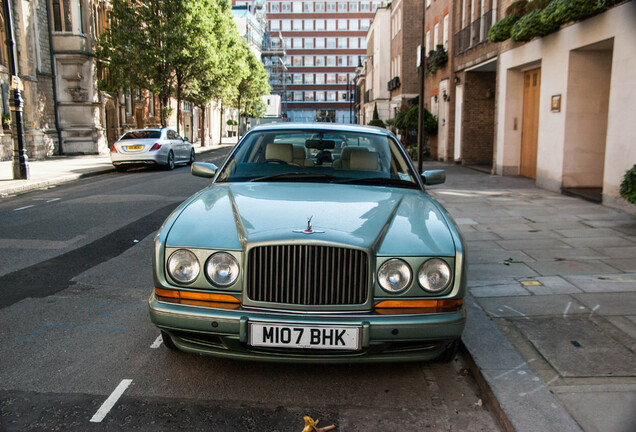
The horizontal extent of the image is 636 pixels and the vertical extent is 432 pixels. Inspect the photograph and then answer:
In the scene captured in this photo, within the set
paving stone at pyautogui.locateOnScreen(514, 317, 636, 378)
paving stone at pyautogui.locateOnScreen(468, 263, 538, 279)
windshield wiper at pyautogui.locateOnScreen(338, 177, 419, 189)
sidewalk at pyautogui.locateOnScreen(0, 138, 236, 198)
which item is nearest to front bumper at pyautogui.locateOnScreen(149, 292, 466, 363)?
paving stone at pyautogui.locateOnScreen(514, 317, 636, 378)

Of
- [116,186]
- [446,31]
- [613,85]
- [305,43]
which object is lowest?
[116,186]

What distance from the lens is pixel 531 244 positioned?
7332 millimetres

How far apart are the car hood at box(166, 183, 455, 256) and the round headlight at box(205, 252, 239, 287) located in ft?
0.22

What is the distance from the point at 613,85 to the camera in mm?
10297

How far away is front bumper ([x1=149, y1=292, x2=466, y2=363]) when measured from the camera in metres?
3.05

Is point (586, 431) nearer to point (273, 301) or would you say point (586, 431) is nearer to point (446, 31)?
point (273, 301)

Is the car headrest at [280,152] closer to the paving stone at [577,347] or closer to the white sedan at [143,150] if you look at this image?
the paving stone at [577,347]

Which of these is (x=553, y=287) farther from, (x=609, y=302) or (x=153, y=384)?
(x=153, y=384)

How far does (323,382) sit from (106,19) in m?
35.6

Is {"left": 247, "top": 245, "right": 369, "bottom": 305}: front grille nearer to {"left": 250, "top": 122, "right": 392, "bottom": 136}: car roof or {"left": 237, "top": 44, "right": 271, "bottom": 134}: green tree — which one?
{"left": 250, "top": 122, "right": 392, "bottom": 136}: car roof

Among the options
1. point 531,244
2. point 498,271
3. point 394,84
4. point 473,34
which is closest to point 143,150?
point 473,34

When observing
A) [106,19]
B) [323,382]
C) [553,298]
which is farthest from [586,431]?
[106,19]

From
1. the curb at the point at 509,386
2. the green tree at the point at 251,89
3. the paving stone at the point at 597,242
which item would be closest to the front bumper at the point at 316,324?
the curb at the point at 509,386

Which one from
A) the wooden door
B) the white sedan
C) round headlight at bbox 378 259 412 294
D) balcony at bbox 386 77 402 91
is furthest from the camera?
balcony at bbox 386 77 402 91
